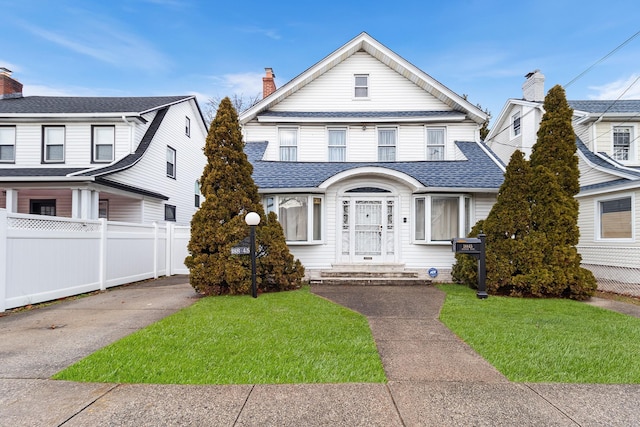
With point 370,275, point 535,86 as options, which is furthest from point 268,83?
point 535,86

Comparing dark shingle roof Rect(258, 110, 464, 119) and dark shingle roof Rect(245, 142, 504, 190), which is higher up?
dark shingle roof Rect(258, 110, 464, 119)

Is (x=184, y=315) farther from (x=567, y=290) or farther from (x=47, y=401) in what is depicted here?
(x=567, y=290)

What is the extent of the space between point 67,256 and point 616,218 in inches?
598

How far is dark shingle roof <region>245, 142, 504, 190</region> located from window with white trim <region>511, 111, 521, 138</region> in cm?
628

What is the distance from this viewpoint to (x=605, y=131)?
1300 cm

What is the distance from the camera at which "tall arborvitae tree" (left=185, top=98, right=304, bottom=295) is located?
320 inches

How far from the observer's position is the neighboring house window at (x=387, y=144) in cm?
1227

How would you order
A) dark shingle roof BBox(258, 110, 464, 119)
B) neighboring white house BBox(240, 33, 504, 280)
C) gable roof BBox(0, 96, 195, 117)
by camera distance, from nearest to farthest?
neighboring white house BBox(240, 33, 504, 280) < dark shingle roof BBox(258, 110, 464, 119) < gable roof BBox(0, 96, 195, 117)

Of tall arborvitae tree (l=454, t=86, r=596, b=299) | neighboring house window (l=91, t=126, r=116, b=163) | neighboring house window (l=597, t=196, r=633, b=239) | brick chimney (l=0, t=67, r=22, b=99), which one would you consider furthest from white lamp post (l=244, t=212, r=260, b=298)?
brick chimney (l=0, t=67, r=22, b=99)

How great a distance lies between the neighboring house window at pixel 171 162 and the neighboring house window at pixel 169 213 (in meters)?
1.47

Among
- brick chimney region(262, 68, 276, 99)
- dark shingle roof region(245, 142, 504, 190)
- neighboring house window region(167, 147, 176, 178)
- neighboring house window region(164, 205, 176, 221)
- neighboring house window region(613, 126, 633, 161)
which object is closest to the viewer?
dark shingle roof region(245, 142, 504, 190)

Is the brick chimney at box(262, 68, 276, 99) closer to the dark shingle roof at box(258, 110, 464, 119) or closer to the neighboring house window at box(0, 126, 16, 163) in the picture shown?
the dark shingle roof at box(258, 110, 464, 119)

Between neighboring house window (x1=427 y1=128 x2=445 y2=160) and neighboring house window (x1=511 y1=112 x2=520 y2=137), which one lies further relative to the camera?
neighboring house window (x1=511 y1=112 x2=520 y2=137)

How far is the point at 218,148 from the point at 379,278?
5.64 m
